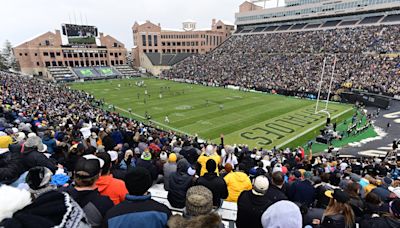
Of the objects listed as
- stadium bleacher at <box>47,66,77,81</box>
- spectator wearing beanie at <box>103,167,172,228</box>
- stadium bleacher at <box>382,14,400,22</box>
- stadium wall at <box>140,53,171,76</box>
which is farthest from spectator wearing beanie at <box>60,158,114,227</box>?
stadium wall at <box>140,53,171,76</box>

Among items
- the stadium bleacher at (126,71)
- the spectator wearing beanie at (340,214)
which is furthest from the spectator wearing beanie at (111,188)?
the stadium bleacher at (126,71)

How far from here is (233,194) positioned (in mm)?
5902

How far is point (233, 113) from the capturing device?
33.6 m

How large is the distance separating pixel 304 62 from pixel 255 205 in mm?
57497

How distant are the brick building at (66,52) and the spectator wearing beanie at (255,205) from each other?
8419 centimetres

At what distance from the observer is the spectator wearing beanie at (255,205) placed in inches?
162

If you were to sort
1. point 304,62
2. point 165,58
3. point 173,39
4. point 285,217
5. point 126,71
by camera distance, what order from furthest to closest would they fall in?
point 173,39 < point 165,58 < point 126,71 < point 304,62 < point 285,217

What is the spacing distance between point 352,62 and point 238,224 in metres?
54.5

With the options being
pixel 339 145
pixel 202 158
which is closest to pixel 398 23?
pixel 339 145

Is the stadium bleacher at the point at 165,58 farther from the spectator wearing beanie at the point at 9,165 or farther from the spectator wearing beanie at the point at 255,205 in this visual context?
the spectator wearing beanie at the point at 255,205

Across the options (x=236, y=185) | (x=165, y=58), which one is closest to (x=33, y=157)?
(x=236, y=185)

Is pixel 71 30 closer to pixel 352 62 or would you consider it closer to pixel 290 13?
pixel 290 13

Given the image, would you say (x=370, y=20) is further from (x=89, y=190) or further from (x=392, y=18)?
(x=89, y=190)

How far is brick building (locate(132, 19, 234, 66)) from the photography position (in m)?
90.8
